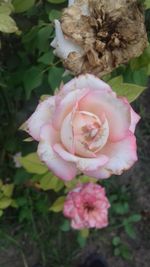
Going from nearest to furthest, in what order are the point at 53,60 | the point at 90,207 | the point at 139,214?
the point at 53,60 < the point at 90,207 < the point at 139,214

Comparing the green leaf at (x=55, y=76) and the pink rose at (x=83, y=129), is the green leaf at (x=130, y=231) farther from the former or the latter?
Result: the pink rose at (x=83, y=129)

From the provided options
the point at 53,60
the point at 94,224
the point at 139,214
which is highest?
the point at 53,60

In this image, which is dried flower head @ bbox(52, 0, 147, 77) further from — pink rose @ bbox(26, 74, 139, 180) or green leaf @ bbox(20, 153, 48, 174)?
green leaf @ bbox(20, 153, 48, 174)

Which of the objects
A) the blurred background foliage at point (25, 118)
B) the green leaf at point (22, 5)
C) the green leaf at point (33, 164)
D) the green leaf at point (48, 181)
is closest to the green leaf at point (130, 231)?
the blurred background foliage at point (25, 118)

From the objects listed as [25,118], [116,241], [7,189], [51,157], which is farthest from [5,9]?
[116,241]

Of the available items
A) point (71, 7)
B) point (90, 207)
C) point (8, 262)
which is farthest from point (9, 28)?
point (8, 262)

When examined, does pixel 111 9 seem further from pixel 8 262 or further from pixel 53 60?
pixel 8 262
